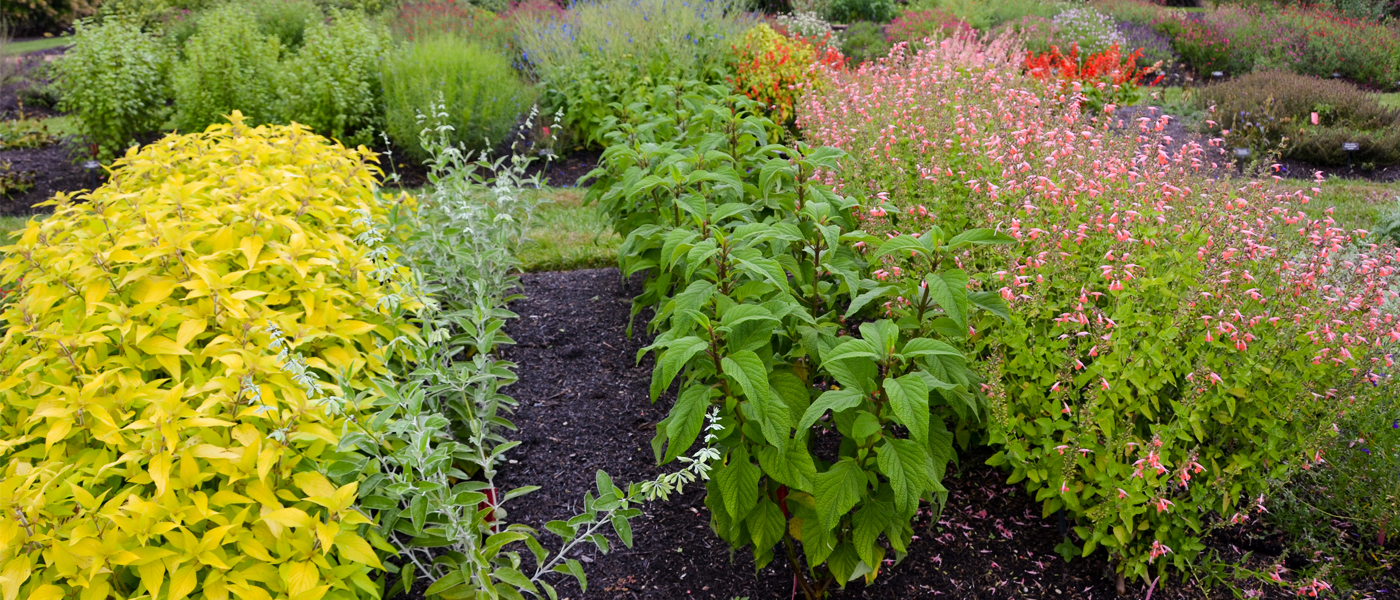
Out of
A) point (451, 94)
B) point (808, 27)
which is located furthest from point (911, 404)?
point (808, 27)

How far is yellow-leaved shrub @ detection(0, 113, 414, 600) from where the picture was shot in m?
1.70

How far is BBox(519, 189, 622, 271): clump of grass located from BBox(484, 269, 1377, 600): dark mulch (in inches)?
46.2

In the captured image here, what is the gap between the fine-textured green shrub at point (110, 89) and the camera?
6875mm

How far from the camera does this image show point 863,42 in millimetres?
11664

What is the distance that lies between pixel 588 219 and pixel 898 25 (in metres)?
7.42

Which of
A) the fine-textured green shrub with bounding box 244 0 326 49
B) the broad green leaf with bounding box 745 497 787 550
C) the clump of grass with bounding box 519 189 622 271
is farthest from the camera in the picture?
the fine-textured green shrub with bounding box 244 0 326 49

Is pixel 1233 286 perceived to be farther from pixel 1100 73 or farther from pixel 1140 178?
pixel 1100 73

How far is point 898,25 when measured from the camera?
11.4 metres

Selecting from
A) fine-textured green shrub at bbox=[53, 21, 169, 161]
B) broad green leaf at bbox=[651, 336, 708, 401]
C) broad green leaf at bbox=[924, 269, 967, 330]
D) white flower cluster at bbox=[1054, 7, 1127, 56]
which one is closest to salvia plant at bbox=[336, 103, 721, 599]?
broad green leaf at bbox=[651, 336, 708, 401]

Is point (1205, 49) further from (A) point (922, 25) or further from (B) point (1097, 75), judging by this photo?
(B) point (1097, 75)

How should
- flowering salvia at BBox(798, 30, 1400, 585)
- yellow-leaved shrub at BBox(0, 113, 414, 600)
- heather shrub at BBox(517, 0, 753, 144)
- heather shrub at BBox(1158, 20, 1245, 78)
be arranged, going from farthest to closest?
heather shrub at BBox(1158, 20, 1245, 78) → heather shrub at BBox(517, 0, 753, 144) → flowering salvia at BBox(798, 30, 1400, 585) → yellow-leaved shrub at BBox(0, 113, 414, 600)

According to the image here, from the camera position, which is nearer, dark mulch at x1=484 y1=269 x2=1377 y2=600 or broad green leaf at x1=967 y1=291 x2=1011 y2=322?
broad green leaf at x1=967 y1=291 x2=1011 y2=322

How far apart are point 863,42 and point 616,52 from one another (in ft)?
17.4

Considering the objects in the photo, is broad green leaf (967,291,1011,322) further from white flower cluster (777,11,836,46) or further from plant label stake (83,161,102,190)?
white flower cluster (777,11,836,46)
